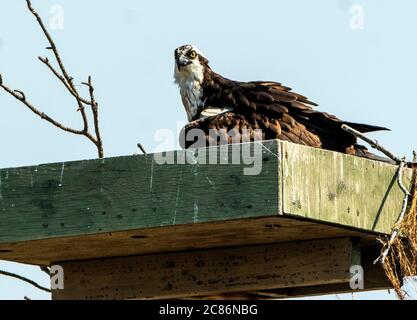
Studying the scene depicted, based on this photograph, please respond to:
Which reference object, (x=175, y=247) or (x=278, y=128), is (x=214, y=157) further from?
(x=278, y=128)

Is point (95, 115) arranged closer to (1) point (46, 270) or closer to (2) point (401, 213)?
(1) point (46, 270)

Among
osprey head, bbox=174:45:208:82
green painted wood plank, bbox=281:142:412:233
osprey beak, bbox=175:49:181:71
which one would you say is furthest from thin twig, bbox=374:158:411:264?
osprey beak, bbox=175:49:181:71

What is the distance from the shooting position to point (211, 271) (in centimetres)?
715

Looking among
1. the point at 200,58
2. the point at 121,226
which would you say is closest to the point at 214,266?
the point at 121,226

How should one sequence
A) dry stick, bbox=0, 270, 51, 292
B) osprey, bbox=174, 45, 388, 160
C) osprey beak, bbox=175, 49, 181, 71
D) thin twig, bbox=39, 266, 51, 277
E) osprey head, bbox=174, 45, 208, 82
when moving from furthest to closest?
osprey beak, bbox=175, 49, 181, 71 < osprey head, bbox=174, 45, 208, 82 < osprey, bbox=174, 45, 388, 160 < thin twig, bbox=39, 266, 51, 277 < dry stick, bbox=0, 270, 51, 292

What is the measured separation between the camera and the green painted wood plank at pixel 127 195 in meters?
6.29

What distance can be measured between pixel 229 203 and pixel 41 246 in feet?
4.37

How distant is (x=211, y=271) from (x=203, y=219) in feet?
2.79

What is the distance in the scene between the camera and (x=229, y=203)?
→ 6.31m

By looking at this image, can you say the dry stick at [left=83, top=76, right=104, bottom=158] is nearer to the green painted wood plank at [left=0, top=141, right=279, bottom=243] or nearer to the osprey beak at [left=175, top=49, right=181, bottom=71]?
the green painted wood plank at [left=0, top=141, right=279, bottom=243]

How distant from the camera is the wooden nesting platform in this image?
6328 millimetres

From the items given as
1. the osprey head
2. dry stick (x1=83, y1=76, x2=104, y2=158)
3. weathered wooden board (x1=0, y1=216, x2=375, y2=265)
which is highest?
the osprey head

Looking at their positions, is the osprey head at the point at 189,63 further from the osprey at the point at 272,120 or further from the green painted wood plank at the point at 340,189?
the green painted wood plank at the point at 340,189
